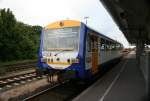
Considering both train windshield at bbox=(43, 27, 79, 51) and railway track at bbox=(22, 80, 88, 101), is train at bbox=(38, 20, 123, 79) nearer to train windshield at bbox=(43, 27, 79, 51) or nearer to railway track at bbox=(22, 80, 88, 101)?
train windshield at bbox=(43, 27, 79, 51)

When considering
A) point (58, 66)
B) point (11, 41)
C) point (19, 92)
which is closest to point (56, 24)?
point (58, 66)

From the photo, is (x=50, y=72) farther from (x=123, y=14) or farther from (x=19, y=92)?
(x=123, y=14)

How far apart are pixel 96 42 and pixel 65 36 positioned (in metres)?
2.45

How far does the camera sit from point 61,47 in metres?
13.0

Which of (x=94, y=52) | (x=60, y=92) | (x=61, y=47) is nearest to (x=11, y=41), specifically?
(x=94, y=52)

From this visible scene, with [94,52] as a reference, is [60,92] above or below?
below

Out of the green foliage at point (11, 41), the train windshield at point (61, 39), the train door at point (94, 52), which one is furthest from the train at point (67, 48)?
the green foliage at point (11, 41)

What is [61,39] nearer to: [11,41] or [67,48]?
[67,48]

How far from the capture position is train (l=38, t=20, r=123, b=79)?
12477 mm

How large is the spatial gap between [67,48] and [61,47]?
33 cm

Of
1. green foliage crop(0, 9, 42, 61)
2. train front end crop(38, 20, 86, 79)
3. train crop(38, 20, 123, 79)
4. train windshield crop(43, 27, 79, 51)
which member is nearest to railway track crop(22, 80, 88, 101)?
train crop(38, 20, 123, 79)

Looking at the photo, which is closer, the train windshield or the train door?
the train windshield

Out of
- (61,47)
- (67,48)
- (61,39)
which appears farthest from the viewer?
(61,39)

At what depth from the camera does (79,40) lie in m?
12.7
